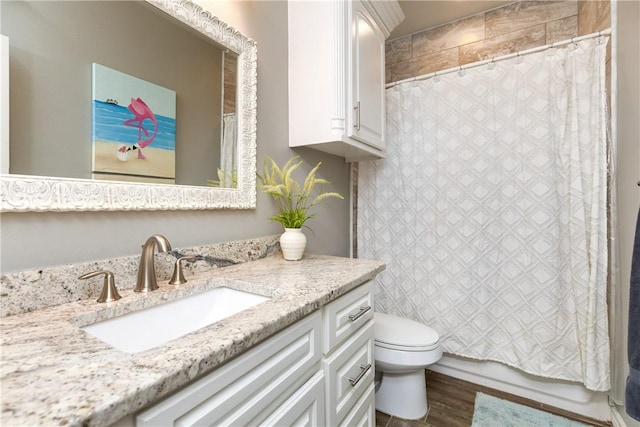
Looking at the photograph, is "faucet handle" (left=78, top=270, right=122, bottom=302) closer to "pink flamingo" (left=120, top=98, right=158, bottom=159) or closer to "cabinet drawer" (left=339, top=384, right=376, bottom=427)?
"pink flamingo" (left=120, top=98, right=158, bottom=159)

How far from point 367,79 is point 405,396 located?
176 cm

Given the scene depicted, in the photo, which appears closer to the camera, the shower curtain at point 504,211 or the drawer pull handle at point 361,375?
the drawer pull handle at point 361,375

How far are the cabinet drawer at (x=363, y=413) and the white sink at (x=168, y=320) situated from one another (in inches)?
22.0

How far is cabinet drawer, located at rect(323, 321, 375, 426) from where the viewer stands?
917 mm

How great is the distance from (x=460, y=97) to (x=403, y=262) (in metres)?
1.15

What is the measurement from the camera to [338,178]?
2.13 meters

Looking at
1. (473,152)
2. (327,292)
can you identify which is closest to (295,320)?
(327,292)

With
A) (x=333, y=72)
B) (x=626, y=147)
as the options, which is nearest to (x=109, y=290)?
(x=333, y=72)

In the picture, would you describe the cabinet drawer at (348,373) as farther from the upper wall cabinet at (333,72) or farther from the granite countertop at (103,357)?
A: the upper wall cabinet at (333,72)

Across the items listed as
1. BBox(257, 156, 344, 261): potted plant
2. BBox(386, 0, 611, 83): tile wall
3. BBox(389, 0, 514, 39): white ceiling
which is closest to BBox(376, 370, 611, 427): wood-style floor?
BBox(257, 156, 344, 261): potted plant

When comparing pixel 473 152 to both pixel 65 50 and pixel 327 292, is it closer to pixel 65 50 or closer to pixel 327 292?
pixel 327 292

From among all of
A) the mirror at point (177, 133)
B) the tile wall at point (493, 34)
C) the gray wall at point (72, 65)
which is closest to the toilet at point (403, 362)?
the mirror at point (177, 133)

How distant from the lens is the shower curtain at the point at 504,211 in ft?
5.08

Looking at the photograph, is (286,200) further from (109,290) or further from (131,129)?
(109,290)
